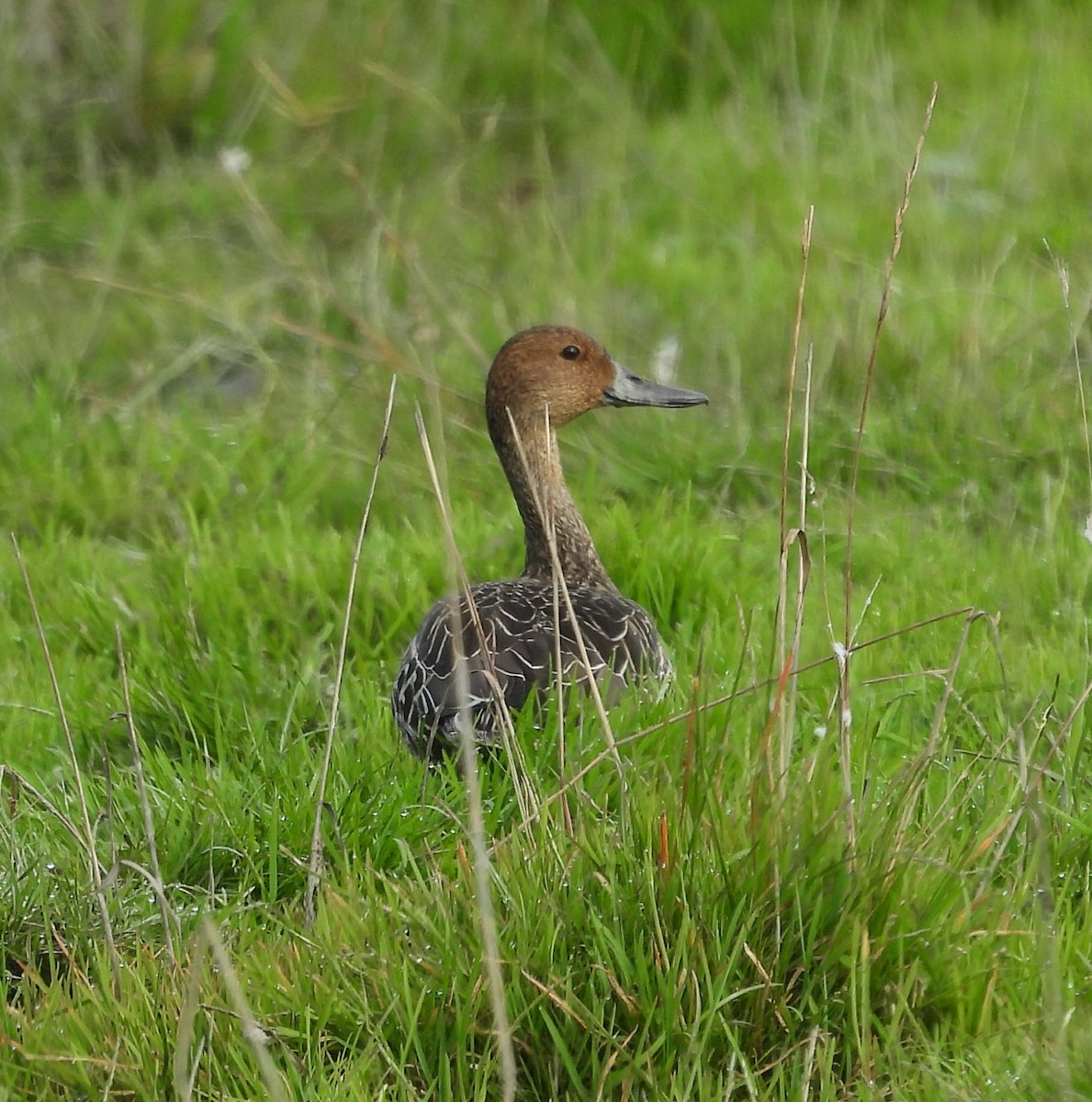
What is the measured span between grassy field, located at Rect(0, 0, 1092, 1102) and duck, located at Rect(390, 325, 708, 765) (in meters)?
0.12

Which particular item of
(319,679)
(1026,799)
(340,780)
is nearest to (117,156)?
(319,679)

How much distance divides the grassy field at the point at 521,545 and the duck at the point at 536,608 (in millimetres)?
123

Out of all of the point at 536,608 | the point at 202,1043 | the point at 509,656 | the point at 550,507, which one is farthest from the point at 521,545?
the point at 202,1043

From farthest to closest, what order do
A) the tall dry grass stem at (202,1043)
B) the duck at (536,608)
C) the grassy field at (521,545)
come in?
the duck at (536,608)
the grassy field at (521,545)
the tall dry grass stem at (202,1043)

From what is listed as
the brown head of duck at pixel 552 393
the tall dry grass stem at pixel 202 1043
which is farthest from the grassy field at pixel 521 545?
the brown head of duck at pixel 552 393

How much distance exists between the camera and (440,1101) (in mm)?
2381

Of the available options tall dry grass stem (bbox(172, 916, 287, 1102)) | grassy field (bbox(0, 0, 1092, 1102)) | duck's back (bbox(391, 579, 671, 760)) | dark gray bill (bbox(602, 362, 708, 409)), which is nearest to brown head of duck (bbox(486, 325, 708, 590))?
dark gray bill (bbox(602, 362, 708, 409))

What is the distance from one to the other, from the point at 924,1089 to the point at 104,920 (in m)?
1.14

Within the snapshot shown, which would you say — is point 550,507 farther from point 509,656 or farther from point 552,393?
point 509,656

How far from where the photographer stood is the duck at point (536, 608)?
3.37 metres

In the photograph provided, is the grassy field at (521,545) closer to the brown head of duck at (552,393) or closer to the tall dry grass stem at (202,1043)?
the tall dry grass stem at (202,1043)

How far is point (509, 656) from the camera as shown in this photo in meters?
3.47

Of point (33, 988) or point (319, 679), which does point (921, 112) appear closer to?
point (319, 679)

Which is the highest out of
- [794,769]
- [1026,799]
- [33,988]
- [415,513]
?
[1026,799]
